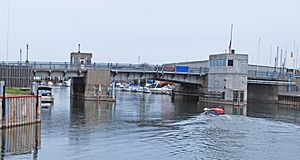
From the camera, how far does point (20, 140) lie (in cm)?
3909

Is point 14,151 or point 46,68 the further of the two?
point 46,68

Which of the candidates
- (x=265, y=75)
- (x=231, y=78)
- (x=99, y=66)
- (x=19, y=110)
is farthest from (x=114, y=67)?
(x=19, y=110)

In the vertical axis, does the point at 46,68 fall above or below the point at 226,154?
above

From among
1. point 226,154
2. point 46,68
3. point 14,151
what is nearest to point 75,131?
point 14,151

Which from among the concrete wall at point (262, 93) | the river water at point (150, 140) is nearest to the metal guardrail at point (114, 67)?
the concrete wall at point (262, 93)

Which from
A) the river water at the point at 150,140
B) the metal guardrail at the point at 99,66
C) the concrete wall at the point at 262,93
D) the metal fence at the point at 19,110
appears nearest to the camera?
the river water at the point at 150,140

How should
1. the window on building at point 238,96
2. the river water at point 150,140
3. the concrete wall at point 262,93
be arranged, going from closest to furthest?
1. the river water at point 150,140
2. the window on building at point 238,96
3. the concrete wall at point 262,93

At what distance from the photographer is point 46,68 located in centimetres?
9375

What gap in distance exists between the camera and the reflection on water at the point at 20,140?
35.2m

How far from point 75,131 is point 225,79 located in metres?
60.8

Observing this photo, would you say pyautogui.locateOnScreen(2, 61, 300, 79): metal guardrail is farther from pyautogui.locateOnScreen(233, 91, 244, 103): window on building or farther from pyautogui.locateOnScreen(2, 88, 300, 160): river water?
pyautogui.locateOnScreen(2, 88, 300, 160): river water

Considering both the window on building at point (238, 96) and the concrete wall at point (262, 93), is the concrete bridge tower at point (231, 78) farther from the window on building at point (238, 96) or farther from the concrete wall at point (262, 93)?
the concrete wall at point (262, 93)

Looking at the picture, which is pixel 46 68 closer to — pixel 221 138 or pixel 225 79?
pixel 225 79

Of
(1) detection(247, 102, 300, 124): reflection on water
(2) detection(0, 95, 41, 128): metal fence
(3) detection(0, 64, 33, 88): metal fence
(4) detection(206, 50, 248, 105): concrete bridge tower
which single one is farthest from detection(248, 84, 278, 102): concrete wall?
(2) detection(0, 95, 41, 128): metal fence
